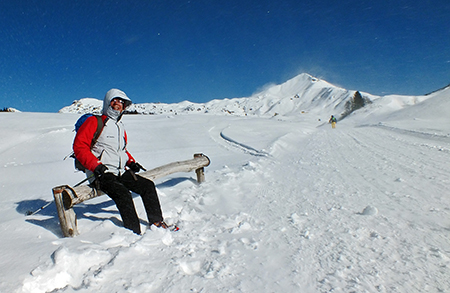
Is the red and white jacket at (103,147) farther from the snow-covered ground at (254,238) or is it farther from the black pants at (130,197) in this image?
the snow-covered ground at (254,238)

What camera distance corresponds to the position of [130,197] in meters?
3.18

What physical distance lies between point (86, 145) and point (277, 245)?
2.61 metres

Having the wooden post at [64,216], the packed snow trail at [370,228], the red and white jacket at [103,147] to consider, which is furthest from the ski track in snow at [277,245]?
the red and white jacket at [103,147]

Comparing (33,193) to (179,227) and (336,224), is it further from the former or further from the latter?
(336,224)

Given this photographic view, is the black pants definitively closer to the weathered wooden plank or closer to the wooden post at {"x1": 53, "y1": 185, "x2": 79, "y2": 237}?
the weathered wooden plank

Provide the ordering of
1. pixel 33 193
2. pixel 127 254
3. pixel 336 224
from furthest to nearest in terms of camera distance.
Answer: pixel 33 193 → pixel 336 224 → pixel 127 254

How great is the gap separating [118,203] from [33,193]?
2.97 meters

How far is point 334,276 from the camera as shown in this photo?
7.06ft

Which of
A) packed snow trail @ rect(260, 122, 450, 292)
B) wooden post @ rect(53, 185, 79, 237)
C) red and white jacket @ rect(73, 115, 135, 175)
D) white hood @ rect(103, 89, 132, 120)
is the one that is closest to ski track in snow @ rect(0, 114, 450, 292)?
packed snow trail @ rect(260, 122, 450, 292)

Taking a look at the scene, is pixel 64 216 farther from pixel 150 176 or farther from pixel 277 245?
pixel 277 245

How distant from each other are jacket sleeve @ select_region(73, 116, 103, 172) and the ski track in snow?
88cm

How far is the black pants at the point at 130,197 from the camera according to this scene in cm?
315

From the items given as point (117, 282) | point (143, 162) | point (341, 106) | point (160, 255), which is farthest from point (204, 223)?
point (341, 106)

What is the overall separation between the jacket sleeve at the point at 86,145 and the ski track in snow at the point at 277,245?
881 mm
